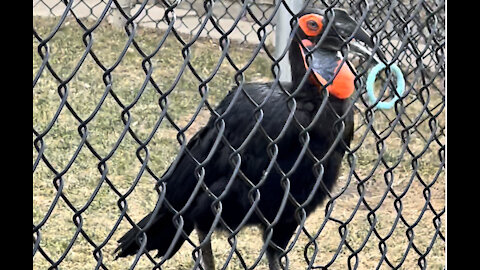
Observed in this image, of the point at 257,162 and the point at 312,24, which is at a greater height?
the point at 312,24

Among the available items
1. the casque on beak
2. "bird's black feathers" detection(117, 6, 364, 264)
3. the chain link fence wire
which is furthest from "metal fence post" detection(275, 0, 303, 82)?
the casque on beak

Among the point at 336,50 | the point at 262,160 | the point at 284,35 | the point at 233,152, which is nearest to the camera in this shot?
the point at 233,152

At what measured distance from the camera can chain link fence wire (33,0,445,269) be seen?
218 centimetres

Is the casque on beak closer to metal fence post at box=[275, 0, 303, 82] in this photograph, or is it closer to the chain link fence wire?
the chain link fence wire

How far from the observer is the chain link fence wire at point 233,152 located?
218 centimetres

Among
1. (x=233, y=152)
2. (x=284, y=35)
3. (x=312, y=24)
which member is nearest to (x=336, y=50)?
(x=312, y=24)

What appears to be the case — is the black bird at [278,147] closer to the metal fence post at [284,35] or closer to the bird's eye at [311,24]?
the bird's eye at [311,24]

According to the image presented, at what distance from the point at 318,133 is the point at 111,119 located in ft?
8.04

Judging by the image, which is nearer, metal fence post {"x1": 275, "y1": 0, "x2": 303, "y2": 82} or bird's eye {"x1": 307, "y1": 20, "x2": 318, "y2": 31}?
bird's eye {"x1": 307, "y1": 20, "x2": 318, "y2": 31}

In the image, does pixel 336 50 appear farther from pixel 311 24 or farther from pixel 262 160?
pixel 262 160

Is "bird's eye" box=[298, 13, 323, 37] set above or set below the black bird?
above

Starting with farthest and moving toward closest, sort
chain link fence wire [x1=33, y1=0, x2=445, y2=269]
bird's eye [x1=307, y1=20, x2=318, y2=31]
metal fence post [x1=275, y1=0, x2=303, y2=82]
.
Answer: metal fence post [x1=275, y1=0, x2=303, y2=82], bird's eye [x1=307, y1=20, x2=318, y2=31], chain link fence wire [x1=33, y1=0, x2=445, y2=269]

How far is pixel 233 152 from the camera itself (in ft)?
6.58
